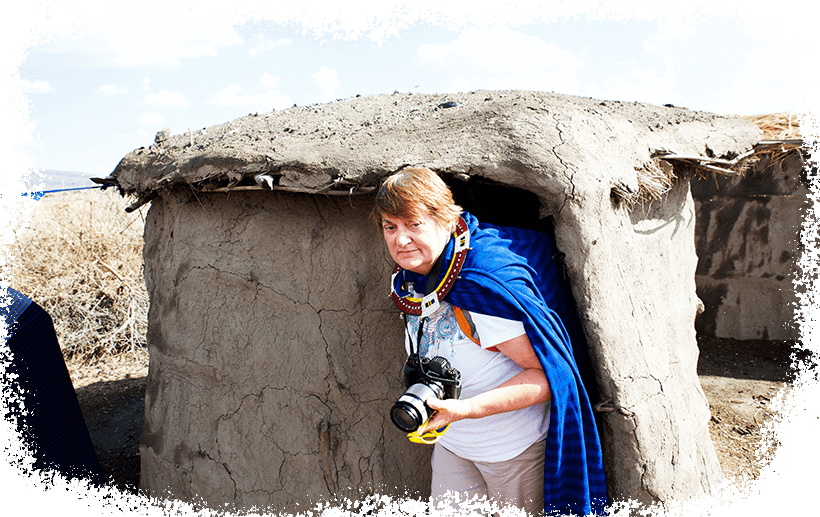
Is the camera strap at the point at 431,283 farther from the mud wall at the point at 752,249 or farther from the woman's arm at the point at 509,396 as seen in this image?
the mud wall at the point at 752,249

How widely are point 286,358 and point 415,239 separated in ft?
3.99

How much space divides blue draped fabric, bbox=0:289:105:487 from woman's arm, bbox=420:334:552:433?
2.78 m

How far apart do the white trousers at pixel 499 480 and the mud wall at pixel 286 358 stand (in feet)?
1.71

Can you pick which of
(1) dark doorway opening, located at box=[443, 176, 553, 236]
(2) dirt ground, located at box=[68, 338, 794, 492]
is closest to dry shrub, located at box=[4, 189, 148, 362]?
(2) dirt ground, located at box=[68, 338, 794, 492]

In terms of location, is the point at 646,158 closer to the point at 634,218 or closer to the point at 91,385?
the point at 634,218

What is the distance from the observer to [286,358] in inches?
112

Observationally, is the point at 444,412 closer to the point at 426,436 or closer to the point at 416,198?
the point at 426,436

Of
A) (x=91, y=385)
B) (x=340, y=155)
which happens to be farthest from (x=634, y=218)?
(x=91, y=385)

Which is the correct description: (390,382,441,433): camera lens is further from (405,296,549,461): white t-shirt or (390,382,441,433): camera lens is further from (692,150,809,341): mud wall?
(692,150,809,341): mud wall

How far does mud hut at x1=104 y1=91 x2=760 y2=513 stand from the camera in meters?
2.43

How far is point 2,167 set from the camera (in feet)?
9.34

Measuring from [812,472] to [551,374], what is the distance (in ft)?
4.32

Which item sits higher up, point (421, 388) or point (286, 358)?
point (421, 388)

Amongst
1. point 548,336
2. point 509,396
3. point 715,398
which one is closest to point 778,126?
point 715,398
